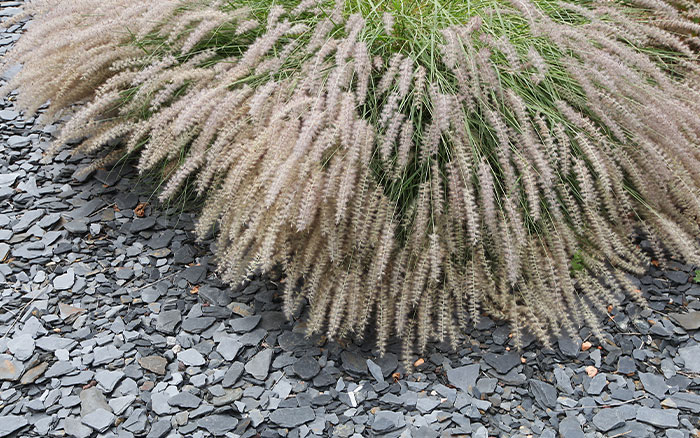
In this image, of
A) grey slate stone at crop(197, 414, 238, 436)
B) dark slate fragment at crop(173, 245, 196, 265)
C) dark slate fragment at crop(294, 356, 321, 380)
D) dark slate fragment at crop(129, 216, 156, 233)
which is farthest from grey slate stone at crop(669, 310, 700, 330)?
dark slate fragment at crop(129, 216, 156, 233)

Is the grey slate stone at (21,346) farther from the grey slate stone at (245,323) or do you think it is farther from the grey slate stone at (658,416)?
the grey slate stone at (658,416)

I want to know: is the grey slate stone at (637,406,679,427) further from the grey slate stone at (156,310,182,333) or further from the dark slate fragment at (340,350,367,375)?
the grey slate stone at (156,310,182,333)

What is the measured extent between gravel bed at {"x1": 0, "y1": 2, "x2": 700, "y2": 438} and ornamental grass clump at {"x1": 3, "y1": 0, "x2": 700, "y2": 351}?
0.43 feet

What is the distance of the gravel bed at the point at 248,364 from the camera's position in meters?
2.01

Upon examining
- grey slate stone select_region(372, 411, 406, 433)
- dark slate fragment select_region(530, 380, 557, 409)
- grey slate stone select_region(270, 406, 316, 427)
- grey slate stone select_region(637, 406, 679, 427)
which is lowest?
grey slate stone select_region(270, 406, 316, 427)

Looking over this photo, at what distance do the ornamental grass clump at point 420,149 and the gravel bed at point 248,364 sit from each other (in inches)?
5.1

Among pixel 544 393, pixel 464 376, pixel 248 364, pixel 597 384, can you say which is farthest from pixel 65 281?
pixel 597 384

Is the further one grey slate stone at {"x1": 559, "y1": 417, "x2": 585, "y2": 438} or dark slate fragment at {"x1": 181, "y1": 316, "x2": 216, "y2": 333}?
dark slate fragment at {"x1": 181, "y1": 316, "x2": 216, "y2": 333}

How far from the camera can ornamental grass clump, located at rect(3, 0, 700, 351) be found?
2.14 m

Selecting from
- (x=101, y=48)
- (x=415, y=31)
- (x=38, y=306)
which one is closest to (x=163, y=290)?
(x=38, y=306)

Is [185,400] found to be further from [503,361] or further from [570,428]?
[570,428]

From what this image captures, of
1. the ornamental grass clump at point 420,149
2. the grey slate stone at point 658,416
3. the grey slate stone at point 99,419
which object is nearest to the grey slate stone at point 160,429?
the grey slate stone at point 99,419

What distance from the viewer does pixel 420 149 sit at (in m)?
2.40

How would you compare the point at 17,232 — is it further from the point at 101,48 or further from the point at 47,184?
the point at 101,48
